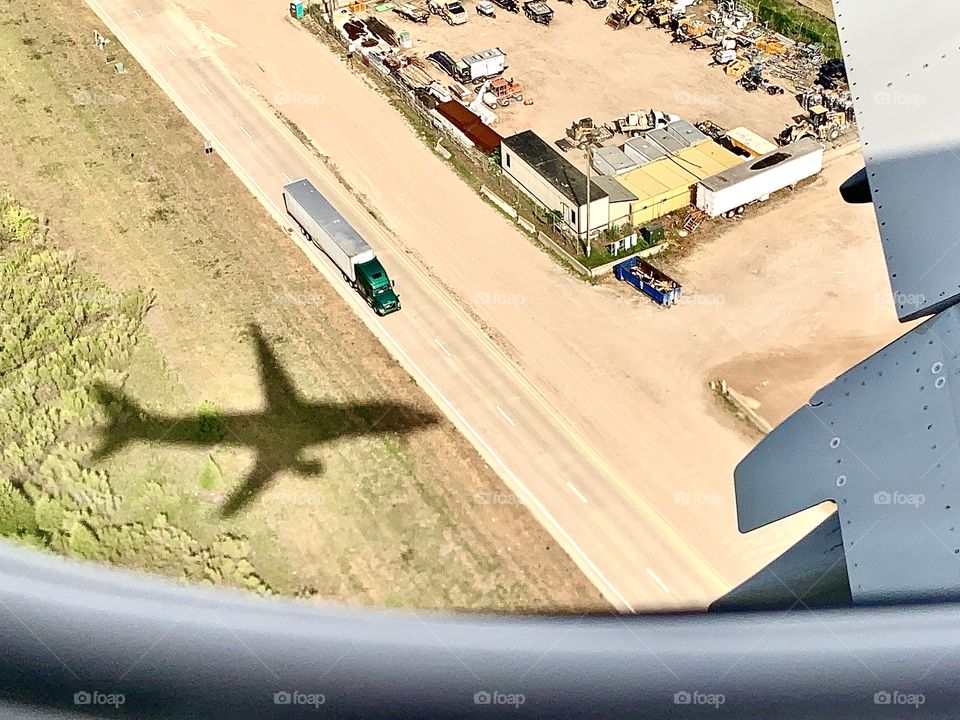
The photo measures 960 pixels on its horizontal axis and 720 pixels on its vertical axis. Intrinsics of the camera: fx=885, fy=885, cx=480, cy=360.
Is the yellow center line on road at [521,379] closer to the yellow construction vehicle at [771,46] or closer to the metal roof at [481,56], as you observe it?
the metal roof at [481,56]

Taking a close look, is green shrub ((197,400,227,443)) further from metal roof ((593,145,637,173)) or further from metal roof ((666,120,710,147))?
metal roof ((666,120,710,147))

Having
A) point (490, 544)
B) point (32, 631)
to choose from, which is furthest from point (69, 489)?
point (490, 544)

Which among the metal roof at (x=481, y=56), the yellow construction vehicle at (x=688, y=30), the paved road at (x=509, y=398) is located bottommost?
the paved road at (x=509, y=398)

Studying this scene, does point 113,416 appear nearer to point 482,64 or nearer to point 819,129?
point 482,64

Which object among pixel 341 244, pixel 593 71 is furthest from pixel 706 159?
pixel 341 244

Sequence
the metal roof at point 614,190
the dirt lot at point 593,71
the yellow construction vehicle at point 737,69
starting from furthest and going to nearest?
the yellow construction vehicle at point 737,69, the dirt lot at point 593,71, the metal roof at point 614,190

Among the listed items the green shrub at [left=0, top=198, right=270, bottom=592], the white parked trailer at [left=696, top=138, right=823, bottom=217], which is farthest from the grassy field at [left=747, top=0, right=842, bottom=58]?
the green shrub at [left=0, top=198, right=270, bottom=592]

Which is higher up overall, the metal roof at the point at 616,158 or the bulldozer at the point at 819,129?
the bulldozer at the point at 819,129

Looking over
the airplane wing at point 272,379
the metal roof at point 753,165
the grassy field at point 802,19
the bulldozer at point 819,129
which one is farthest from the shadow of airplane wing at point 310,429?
the grassy field at point 802,19
